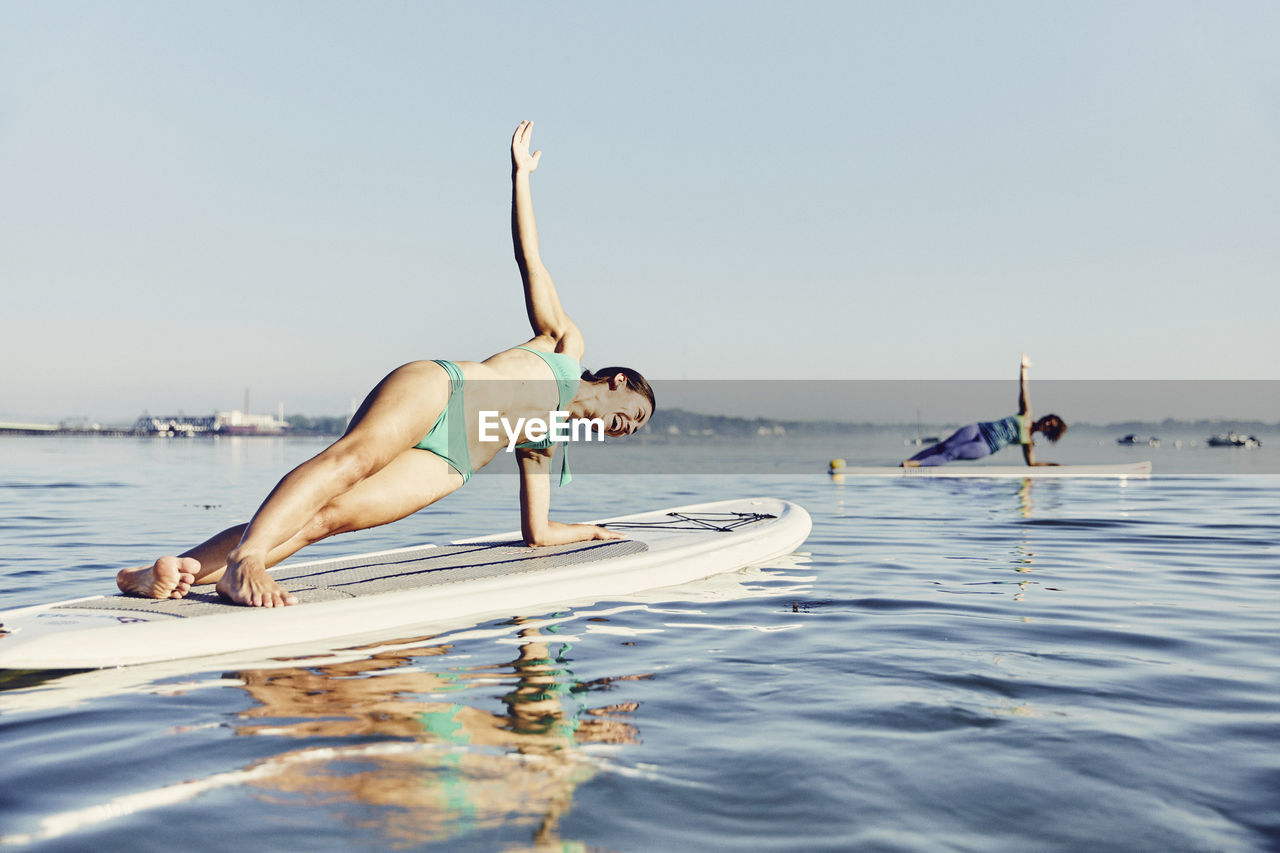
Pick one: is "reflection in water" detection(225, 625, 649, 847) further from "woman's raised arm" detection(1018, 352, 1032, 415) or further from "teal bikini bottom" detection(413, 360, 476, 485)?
"woman's raised arm" detection(1018, 352, 1032, 415)

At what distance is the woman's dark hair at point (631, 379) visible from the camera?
18.3 feet

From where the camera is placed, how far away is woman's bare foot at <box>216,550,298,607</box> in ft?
13.6

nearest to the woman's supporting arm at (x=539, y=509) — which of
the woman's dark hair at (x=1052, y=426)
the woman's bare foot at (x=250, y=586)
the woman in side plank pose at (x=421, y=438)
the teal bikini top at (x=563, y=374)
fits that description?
the woman in side plank pose at (x=421, y=438)

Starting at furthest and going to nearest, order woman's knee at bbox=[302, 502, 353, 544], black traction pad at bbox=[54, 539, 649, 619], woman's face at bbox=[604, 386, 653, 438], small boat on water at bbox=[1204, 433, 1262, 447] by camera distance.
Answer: small boat on water at bbox=[1204, 433, 1262, 447], woman's face at bbox=[604, 386, 653, 438], woman's knee at bbox=[302, 502, 353, 544], black traction pad at bbox=[54, 539, 649, 619]

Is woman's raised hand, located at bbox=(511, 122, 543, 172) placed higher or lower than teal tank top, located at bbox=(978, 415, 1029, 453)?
higher

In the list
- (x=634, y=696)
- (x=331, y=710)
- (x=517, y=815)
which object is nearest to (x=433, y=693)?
(x=331, y=710)

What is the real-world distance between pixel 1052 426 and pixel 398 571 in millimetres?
15863

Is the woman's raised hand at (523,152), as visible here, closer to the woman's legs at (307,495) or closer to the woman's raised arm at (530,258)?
the woman's raised arm at (530,258)

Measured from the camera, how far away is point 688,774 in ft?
8.39

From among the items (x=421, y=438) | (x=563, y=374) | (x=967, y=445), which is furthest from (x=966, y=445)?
(x=421, y=438)

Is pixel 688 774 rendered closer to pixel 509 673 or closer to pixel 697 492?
pixel 509 673

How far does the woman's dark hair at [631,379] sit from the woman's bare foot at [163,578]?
2501 millimetres

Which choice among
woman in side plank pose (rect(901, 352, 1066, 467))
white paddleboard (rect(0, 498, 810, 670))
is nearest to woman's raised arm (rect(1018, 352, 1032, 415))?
woman in side plank pose (rect(901, 352, 1066, 467))

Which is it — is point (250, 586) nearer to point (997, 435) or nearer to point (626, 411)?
point (626, 411)
